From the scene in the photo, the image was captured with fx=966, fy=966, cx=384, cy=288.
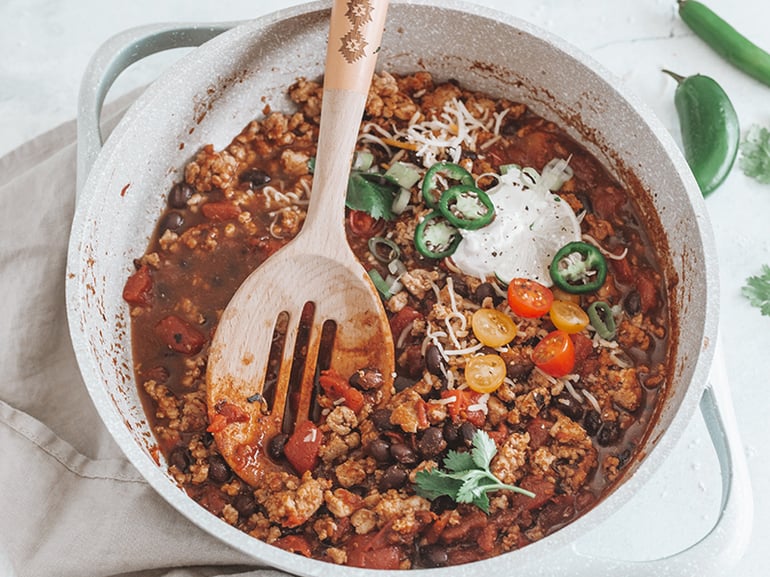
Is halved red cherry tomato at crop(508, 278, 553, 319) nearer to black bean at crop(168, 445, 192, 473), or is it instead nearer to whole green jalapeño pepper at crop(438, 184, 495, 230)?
whole green jalapeño pepper at crop(438, 184, 495, 230)

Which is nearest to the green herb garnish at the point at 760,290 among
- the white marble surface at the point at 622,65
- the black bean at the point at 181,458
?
the white marble surface at the point at 622,65

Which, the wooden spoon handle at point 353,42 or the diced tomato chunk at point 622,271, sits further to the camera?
the diced tomato chunk at point 622,271

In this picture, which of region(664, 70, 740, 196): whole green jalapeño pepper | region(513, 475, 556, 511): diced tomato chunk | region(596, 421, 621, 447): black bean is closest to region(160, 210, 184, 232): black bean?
region(513, 475, 556, 511): diced tomato chunk

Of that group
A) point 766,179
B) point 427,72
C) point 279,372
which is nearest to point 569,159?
point 427,72

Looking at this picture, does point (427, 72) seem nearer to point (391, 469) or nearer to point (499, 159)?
point (499, 159)

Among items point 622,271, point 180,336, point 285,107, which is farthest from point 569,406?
point 285,107

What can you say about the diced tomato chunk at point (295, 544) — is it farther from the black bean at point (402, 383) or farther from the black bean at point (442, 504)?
the black bean at point (402, 383)

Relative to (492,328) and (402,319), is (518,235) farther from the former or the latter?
(402,319)
